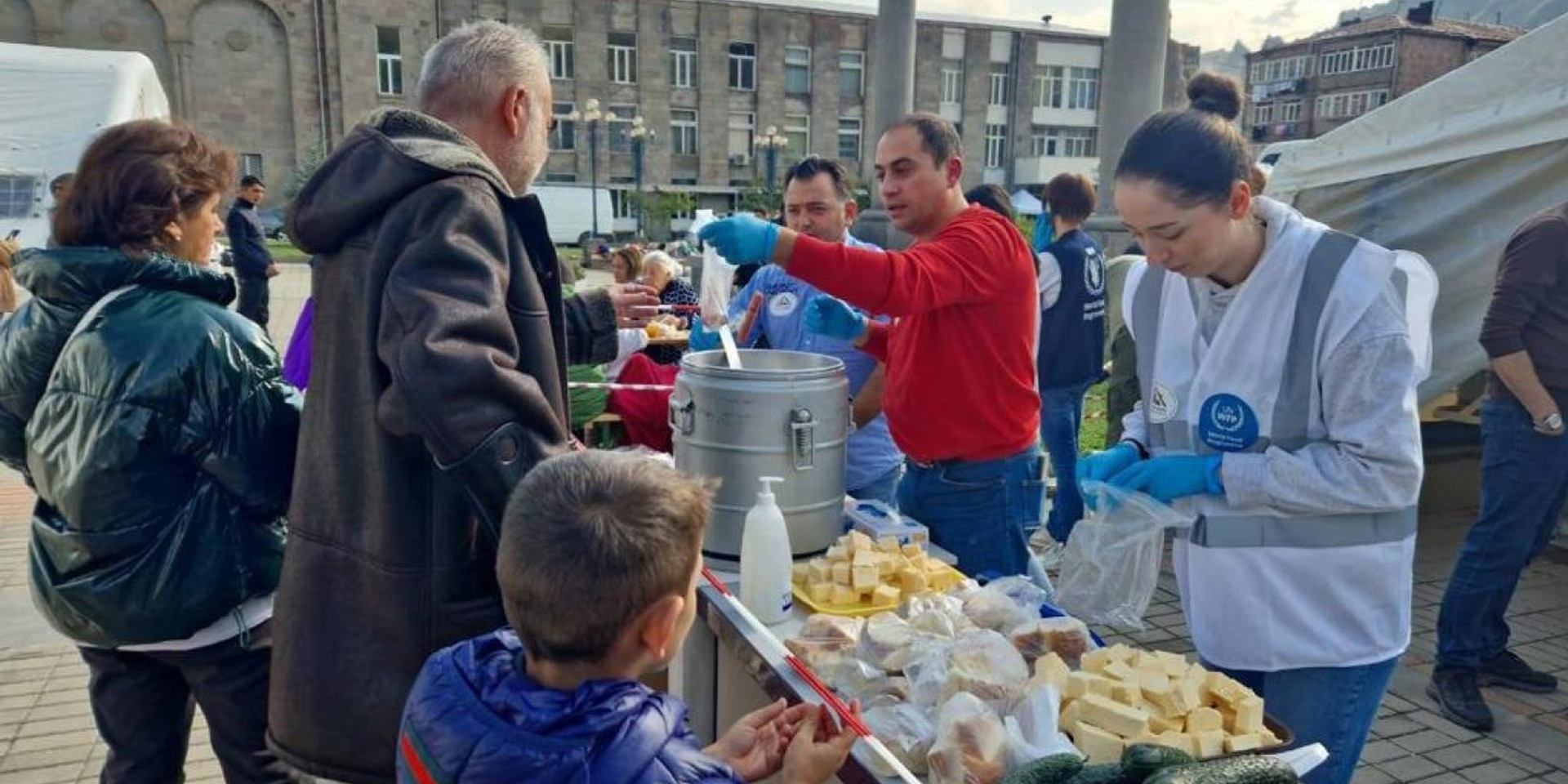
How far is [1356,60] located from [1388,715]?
64.3 metres

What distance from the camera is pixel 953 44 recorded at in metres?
45.4

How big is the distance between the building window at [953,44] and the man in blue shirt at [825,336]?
44.4m

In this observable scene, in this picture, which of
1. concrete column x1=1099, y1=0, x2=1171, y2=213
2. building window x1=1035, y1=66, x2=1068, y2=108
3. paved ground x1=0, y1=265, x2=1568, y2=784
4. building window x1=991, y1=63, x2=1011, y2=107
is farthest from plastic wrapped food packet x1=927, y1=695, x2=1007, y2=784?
building window x1=1035, y1=66, x2=1068, y2=108

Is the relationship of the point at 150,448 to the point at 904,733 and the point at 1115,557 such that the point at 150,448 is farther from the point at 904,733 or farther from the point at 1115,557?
the point at 1115,557

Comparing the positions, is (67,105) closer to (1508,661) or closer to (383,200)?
(383,200)

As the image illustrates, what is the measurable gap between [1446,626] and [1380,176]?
262cm

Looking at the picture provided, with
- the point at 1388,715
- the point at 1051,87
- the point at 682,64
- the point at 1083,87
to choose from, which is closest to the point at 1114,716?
the point at 1388,715

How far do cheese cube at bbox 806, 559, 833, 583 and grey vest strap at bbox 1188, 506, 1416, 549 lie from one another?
77cm

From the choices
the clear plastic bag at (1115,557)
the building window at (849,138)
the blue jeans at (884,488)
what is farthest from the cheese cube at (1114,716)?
the building window at (849,138)

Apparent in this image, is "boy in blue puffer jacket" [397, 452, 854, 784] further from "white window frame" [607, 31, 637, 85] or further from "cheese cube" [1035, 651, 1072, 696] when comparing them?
"white window frame" [607, 31, 637, 85]

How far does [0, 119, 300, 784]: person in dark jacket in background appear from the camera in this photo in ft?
6.44

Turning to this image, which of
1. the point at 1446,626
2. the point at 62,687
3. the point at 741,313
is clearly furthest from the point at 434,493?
the point at 1446,626

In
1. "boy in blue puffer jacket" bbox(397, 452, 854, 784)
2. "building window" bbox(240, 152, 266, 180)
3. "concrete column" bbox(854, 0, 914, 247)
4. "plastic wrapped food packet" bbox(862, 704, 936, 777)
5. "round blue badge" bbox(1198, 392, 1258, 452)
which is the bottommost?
"plastic wrapped food packet" bbox(862, 704, 936, 777)

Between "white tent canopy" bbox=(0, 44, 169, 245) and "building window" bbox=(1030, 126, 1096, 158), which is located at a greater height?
"building window" bbox=(1030, 126, 1096, 158)
